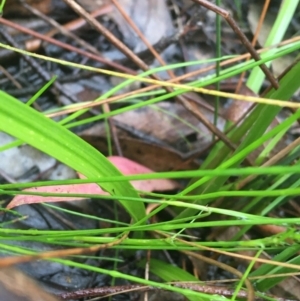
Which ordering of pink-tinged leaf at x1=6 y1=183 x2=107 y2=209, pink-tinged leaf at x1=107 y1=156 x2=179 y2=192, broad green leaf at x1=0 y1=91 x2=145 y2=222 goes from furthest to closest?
pink-tinged leaf at x1=107 y1=156 x2=179 y2=192, pink-tinged leaf at x1=6 y1=183 x2=107 y2=209, broad green leaf at x1=0 y1=91 x2=145 y2=222

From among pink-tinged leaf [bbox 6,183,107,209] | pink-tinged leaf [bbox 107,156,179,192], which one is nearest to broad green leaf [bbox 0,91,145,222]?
pink-tinged leaf [bbox 6,183,107,209]

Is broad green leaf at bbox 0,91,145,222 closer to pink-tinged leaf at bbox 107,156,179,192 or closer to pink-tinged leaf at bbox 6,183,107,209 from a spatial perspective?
pink-tinged leaf at bbox 6,183,107,209

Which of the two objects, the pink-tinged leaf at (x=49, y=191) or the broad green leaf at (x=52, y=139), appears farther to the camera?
the pink-tinged leaf at (x=49, y=191)

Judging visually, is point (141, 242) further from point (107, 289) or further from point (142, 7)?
point (142, 7)

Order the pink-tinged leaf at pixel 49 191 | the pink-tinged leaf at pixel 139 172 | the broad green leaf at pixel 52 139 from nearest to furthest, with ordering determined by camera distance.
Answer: the broad green leaf at pixel 52 139
the pink-tinged leaf at pixel 49 191
the pink-tinged leaf at pixel 139 172

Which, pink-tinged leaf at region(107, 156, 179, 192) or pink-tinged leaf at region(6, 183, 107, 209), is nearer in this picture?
pink-tinged leaf at region(6, 183, 107, 209)

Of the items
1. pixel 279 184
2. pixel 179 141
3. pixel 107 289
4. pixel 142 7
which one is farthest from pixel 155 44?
pixel 107 289

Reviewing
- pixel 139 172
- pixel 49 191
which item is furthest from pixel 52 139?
pixel 139 172

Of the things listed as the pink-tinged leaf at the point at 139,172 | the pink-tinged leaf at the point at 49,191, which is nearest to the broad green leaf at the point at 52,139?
the pink-tinged leaf at the point at 49,191

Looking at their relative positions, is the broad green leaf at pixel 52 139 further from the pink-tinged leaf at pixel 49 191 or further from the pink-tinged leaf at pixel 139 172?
the pink-tinged leaf at pixel 139 172
